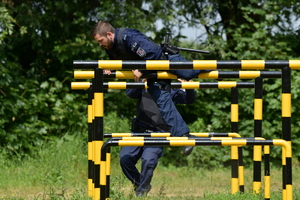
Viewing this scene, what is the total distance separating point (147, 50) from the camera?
15.2 feet

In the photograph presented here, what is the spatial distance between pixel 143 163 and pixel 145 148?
0.23 m

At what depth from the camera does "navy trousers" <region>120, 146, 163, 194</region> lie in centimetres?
550

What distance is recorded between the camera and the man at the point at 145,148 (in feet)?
18.0

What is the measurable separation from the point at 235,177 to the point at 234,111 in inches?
25.1

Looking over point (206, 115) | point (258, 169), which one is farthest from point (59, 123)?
point (258, 169)

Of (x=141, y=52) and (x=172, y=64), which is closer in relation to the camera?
(x=172, y=64)

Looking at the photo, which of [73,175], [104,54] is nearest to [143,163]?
[73,175]

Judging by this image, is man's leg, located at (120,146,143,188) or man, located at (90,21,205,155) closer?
man, located at (90,21,205,155)

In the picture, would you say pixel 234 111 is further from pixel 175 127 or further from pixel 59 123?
pixel 59 123

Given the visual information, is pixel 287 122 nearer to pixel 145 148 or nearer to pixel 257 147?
pixel 257 147

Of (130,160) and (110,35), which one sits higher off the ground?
(110,35)

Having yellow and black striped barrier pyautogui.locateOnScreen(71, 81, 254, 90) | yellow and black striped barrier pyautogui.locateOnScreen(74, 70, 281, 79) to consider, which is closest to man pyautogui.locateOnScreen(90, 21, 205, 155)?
yellow and black striped barrier pyautogui.locateOnScreen(71, 81, 254, 90)

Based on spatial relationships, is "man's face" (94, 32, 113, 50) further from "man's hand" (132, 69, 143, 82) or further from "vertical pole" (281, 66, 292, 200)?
"vertical pole" (281, 66, 292, 200)

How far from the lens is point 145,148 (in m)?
5.72
